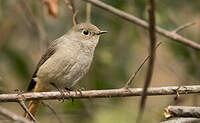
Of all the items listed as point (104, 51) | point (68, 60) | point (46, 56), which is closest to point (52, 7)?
point (68, 60)

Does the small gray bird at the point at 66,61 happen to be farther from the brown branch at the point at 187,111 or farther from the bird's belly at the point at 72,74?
the brown branch at the point at 187,111

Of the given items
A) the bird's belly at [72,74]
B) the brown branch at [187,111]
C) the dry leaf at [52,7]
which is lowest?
the brown branch at [187,111]

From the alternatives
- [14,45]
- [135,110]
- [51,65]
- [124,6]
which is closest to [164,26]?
[124,6]

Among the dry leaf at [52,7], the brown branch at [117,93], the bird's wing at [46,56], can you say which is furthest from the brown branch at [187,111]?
the bird's wing at [46,56]

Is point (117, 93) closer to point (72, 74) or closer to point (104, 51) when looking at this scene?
point (72, 74)

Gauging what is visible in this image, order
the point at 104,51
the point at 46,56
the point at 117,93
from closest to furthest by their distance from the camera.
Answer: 1. the point at 117,93
2. the point at 46,56
3. the point at 104,51
